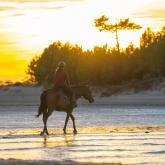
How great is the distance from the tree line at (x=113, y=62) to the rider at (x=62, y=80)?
4584 cm

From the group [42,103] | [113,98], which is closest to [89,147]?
[42,103]

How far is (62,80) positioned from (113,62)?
54573 millimetres

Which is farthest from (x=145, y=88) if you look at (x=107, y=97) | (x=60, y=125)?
(x=60, y=125)

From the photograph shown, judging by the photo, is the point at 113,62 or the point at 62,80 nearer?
the point at 62,80

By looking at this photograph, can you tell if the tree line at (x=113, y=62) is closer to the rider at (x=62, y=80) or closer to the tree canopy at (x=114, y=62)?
the tree canopy at (x=114, y=62)

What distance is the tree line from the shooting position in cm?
7812

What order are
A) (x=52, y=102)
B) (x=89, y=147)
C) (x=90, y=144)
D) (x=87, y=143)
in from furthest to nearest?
(x=52, y=102), (x=87, y=143), (x=90, y=144), (x=89, y=147)

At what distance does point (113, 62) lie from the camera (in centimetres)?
8281

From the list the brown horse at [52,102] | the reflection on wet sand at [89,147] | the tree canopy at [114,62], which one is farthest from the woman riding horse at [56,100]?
the tree canopy at [114,62]

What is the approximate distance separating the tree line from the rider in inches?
1805

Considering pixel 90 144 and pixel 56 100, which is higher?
pixel 56 100

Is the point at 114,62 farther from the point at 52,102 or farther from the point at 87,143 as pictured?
the point at 87,143

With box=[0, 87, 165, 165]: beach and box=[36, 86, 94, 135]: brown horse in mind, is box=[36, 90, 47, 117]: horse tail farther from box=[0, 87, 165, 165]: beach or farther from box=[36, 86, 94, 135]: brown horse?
box=[0, 87, 165, 165]: beach

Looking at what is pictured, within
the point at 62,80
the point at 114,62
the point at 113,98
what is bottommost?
the point at 113,98
